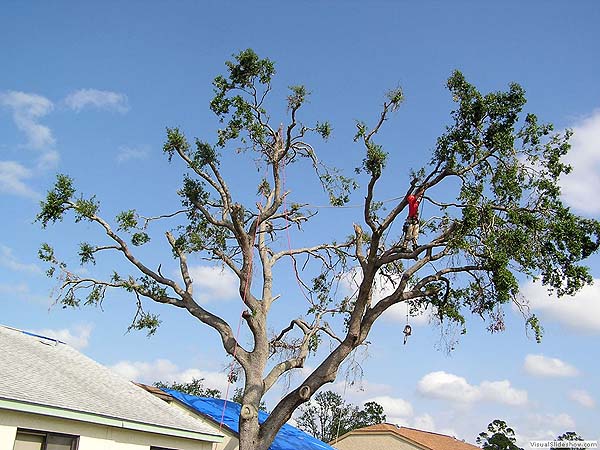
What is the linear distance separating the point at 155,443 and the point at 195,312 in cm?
390

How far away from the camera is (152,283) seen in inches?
659

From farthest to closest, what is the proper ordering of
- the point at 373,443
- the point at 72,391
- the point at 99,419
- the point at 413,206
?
the point at 373,443, the point at 413,206, the point at 72,391, the point at 99,419

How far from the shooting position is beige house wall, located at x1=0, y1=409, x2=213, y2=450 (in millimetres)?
10711

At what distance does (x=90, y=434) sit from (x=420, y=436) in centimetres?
2332

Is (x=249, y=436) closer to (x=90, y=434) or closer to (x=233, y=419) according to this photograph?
(x=90, y=434)

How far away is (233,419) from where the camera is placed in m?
19.0

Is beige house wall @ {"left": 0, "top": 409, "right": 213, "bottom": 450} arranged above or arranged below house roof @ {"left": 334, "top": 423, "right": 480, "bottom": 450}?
below

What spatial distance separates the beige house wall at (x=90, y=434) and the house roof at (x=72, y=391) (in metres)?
0.26

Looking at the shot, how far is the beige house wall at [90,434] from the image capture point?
422 inches

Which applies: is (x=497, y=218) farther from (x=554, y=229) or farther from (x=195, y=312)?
(x=195, y=312)

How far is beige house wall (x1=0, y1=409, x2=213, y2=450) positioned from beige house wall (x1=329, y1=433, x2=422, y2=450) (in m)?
17.1

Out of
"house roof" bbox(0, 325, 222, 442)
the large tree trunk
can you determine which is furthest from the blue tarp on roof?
the large tree trunk

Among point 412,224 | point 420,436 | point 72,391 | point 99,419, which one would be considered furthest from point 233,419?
point 420,436

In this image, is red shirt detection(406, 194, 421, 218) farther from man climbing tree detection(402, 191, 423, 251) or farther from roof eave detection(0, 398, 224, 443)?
roof eave detection(0, 398, 224, 443)
